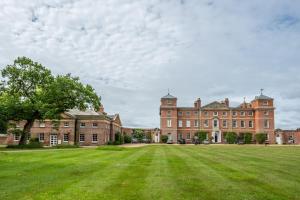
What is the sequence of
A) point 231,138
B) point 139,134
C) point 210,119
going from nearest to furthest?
point 231,138
point 210,119
point 139,134

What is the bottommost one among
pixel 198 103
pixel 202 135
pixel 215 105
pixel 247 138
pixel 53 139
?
pixel 247 138

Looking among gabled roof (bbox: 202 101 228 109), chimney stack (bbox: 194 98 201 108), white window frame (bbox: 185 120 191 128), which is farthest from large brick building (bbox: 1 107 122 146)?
gabled roof (bbox: 202 101 228 109)

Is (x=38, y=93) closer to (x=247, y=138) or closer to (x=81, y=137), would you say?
(x=81, y=137)

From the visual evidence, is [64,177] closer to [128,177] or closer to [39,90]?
[128,177]

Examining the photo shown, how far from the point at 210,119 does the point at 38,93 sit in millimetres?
45761

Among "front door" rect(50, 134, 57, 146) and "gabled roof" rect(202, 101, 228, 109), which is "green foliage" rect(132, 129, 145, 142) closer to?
"gabled roof" rect(202, 101, 228, 109)

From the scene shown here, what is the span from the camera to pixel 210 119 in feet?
251

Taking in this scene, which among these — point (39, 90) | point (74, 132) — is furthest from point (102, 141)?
point (39, 90)

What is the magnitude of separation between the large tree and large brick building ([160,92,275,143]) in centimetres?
3369

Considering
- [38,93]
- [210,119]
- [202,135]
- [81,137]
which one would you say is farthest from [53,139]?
[210,119]

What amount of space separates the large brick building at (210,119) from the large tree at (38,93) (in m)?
33.7

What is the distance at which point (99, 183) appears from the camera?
10.2m

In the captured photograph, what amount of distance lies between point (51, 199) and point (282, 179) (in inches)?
307

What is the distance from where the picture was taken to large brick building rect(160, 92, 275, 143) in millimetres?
75125
